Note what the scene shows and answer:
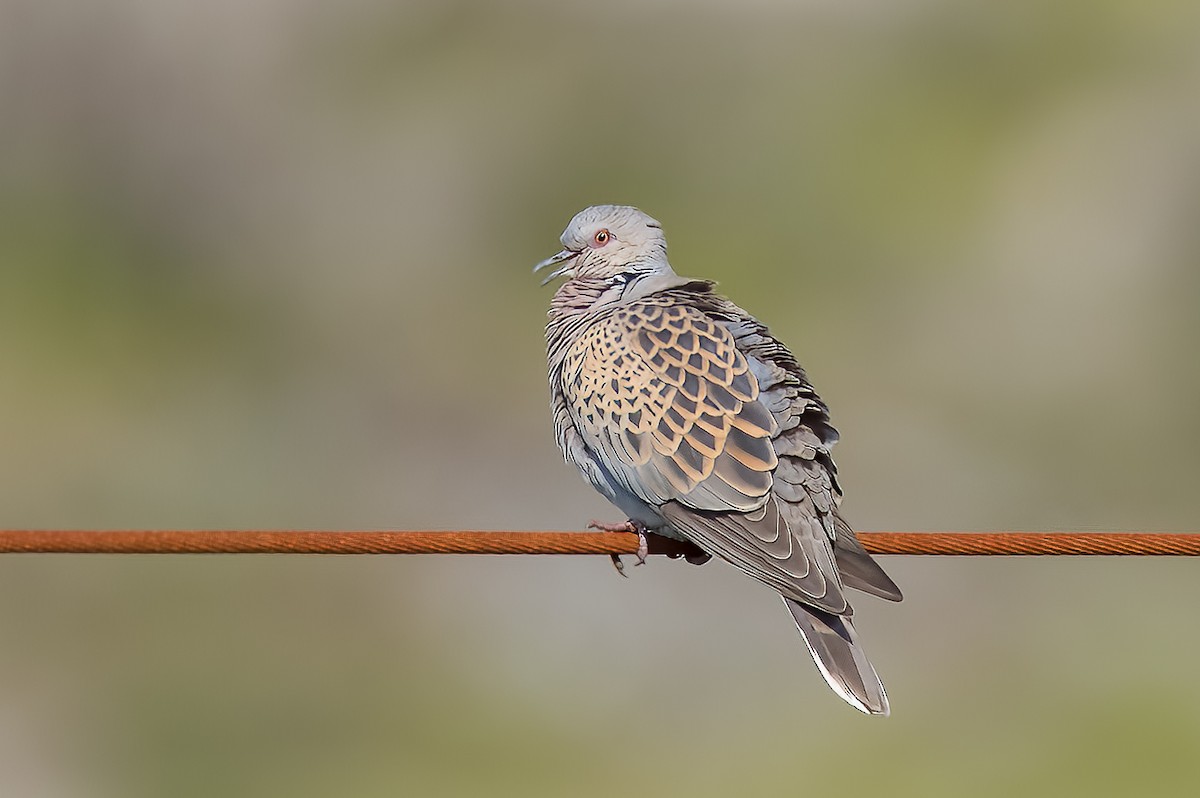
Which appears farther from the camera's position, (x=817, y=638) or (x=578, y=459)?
(x=578, y=459)

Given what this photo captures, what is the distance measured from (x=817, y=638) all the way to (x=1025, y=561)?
10.3m

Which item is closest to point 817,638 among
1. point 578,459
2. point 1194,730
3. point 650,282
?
point 578,459

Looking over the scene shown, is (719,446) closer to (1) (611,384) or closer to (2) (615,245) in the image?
(1) (611,384)

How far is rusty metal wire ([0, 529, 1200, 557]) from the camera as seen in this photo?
2.97m

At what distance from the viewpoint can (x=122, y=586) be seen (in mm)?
13391

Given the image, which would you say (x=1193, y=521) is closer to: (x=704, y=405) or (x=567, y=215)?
(x=567, y=215)

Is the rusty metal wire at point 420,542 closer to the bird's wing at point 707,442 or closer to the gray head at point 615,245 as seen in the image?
the bird's wing at point 707,442

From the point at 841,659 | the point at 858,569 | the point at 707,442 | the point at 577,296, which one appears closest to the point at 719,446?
the point at 707,442

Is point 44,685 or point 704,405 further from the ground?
point 704,405

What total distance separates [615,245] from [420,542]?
2097 mm

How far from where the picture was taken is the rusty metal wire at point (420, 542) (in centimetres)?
297

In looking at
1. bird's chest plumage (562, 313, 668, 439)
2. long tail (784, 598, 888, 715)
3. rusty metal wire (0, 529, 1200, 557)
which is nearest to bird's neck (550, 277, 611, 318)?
bird's chest plumage (562, 313, 668, 439)

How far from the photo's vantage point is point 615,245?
496 cm

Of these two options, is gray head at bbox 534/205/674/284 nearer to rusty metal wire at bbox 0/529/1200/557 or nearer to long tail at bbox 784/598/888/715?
long tail at bbox 784/598/888/715
